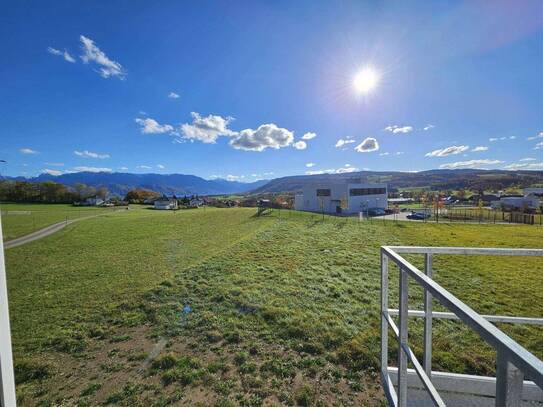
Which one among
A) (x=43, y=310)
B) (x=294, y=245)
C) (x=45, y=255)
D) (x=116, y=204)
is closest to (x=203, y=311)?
(x=43, y=310)

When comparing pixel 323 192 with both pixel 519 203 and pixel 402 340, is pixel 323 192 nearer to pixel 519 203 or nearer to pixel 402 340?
pixel 519 203

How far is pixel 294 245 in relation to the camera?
40.3 feet

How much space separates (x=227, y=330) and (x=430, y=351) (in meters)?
3.03

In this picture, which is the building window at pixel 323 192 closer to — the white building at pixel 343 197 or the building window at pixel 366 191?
the white building at pixel 343 197

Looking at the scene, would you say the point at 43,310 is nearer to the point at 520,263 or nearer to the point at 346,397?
the point at 346,397

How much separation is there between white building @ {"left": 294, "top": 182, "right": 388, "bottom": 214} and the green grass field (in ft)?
107

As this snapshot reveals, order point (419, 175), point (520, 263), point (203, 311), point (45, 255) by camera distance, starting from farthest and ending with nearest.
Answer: point (419, 175), point (45, 255), point (520, 263), point (203, 311)

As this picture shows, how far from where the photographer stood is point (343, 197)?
41125 millimetres

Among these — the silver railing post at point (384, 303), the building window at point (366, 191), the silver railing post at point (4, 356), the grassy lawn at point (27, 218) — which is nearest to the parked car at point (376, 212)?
the building window at point (366, 191)

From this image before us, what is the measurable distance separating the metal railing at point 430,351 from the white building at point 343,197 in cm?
3688

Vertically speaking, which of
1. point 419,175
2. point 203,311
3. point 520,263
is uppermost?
point 419,175

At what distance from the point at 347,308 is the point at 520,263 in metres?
8.81

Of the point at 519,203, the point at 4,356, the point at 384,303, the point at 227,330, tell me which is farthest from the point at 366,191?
the point at 4,356

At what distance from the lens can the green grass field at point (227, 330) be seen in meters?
2.93
